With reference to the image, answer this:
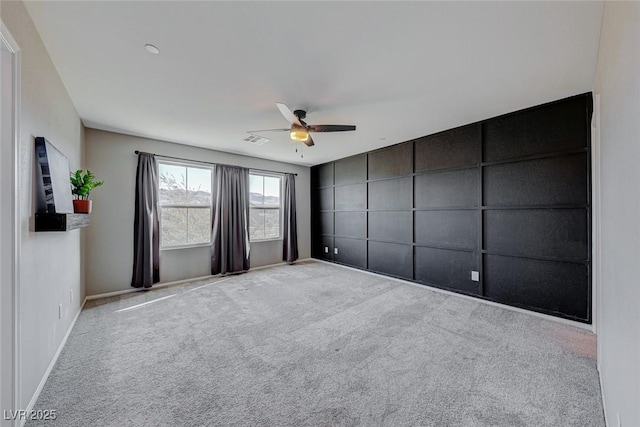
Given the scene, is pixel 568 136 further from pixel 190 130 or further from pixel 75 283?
pixel 75 283

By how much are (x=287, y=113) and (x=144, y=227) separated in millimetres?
3249

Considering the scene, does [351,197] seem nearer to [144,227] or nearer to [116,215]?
[144,227]

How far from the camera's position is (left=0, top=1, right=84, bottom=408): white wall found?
5.25ft

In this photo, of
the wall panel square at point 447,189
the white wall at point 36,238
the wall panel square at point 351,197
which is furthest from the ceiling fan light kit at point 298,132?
the wall panel square at point 351,197

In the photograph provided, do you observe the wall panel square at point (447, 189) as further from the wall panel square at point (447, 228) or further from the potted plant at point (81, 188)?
the potted plant at point (81, 188)

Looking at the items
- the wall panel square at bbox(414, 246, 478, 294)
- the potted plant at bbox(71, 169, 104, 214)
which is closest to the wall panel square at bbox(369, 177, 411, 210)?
the wall panel square at bbox(414, 246, 478, 294)

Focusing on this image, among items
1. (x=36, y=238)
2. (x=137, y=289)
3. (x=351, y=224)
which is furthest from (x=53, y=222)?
(x=351, y=224)

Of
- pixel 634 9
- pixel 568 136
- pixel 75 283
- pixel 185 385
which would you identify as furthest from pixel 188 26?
pixel 568 136

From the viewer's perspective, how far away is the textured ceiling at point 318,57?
1.68 meters

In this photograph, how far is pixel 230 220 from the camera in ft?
16.9

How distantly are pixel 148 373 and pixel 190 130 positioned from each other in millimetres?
3310

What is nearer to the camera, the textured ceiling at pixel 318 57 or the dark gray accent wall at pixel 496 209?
the textured ceiling at pixel 318 57

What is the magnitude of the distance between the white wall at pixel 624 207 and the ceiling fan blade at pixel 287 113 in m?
2.27

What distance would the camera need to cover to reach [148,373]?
6.61ft
